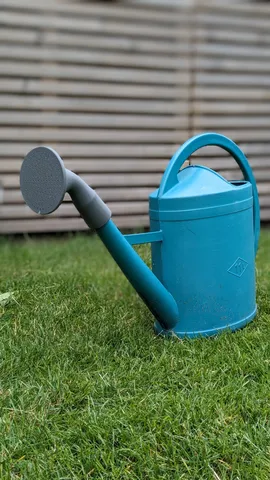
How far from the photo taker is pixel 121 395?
138 cm

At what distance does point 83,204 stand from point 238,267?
604 mm

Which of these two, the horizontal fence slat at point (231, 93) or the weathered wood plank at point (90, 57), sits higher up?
the weathered wood plank at point (90, 57)

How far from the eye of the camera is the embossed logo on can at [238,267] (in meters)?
1.72

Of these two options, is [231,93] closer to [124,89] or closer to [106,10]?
[124,89]

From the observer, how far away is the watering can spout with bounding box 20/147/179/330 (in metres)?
1.36

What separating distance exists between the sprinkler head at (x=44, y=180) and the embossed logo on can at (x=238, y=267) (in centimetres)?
66

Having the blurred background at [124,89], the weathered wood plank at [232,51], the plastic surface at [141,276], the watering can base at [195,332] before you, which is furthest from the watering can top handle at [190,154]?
the weathered wood plank at [232,51]

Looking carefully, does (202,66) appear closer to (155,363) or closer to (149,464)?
(155,363)

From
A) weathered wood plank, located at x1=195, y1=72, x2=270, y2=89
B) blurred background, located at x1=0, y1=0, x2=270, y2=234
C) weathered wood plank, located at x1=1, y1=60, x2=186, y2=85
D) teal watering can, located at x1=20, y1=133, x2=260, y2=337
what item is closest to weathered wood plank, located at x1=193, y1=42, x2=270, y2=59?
blurred background, located at x1=0, y1=0, x2=270, y2=234

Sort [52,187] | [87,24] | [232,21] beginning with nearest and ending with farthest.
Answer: [52,187], [87,24], [232,21]

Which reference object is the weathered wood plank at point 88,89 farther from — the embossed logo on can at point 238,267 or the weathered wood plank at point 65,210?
the embossed logo on can at point 238,267

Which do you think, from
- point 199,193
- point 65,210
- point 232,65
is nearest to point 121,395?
point 199,193

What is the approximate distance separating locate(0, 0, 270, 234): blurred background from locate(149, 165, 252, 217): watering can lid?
1958 mm

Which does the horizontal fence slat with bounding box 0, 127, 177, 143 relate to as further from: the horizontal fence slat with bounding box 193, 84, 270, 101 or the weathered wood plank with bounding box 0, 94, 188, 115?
the horizontal fence slat with bounding box 193, 84, 270, 101
